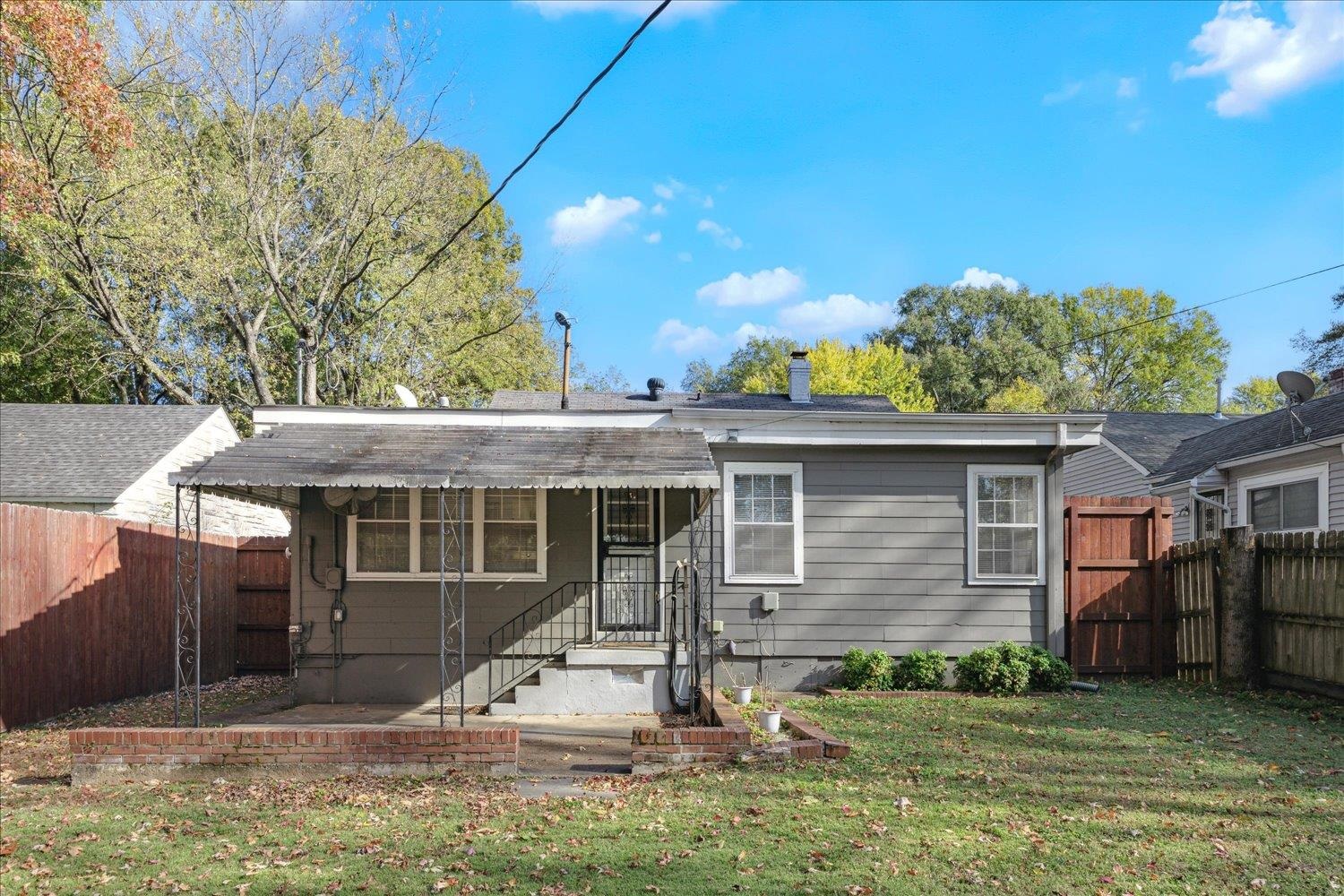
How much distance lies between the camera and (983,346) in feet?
142

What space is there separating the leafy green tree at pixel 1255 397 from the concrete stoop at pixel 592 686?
48222 mm

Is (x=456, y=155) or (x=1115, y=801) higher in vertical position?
(x=456, y=155)

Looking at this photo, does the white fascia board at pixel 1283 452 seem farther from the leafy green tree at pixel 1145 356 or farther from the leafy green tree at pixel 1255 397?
the leafy green tree at pixel 1255 397

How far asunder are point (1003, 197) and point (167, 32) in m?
21.1

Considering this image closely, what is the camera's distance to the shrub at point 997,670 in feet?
34.8

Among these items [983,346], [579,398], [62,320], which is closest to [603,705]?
[579,398]

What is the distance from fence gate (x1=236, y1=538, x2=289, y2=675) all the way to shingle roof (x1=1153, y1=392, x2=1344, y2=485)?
1551 centimetres

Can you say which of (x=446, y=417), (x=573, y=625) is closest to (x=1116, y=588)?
(x=573, y=625)

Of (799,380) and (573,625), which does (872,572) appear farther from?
(799,380)

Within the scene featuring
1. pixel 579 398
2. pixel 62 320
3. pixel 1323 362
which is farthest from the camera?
pixel 1323 362

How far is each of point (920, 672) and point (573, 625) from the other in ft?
13.4

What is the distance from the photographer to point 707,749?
23.7ft

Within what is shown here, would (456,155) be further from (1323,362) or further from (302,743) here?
(1323,362)

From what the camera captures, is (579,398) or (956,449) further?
(579,398)
